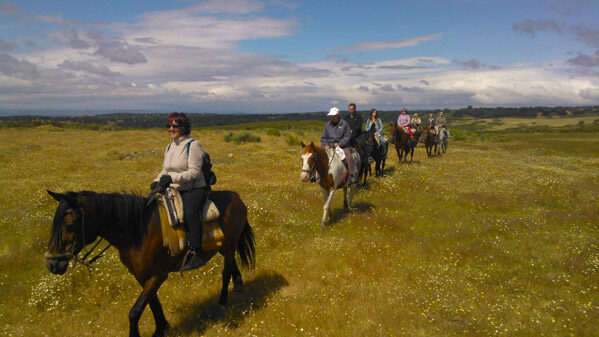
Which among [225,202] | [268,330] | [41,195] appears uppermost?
[225,202]

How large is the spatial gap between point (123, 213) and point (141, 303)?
145cm

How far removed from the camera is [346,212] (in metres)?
12.8

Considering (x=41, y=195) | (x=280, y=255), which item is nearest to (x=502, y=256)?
(x=280, y=255)

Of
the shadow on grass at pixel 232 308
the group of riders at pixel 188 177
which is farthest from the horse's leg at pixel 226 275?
the group of riders at pixel 188 177

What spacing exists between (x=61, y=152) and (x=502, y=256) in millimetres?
31221

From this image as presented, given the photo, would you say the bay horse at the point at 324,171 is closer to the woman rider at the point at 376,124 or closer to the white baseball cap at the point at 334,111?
the white baseball cap at the point at 334,111

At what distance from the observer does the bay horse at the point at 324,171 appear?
383 inches

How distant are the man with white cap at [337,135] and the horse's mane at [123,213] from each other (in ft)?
24.8

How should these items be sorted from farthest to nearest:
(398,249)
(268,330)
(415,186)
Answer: (415,186), (398,249), (268,330)

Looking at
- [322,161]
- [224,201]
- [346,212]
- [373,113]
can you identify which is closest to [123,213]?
[224,201]

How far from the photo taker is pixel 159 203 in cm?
540

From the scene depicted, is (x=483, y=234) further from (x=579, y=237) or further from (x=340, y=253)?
(x=340, y=253)

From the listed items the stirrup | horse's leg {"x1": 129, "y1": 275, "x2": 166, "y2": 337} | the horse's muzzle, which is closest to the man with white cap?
the stirrup

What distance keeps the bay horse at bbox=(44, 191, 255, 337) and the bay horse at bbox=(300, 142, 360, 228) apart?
3992mm
